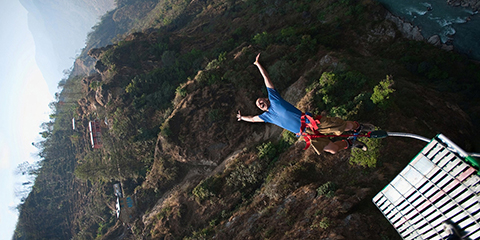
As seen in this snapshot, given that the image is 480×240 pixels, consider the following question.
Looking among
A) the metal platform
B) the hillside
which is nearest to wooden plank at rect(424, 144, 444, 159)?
the metal platform

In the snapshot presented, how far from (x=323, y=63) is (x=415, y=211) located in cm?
1917

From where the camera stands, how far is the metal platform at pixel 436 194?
168 inches

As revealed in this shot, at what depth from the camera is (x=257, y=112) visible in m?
24.9

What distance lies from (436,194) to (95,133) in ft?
174

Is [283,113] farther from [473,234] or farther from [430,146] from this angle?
[473,234]

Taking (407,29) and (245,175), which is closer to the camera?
(245,175)

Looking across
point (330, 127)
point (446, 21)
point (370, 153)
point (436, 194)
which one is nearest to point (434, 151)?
point (436, 194)

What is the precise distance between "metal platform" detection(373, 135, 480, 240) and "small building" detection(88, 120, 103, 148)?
5091 centimetres

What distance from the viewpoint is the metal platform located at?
168 inches

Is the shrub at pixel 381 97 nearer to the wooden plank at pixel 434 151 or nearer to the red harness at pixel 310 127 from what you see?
the red harness at pixel 310 127

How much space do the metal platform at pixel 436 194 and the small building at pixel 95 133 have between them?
50911 millimetres

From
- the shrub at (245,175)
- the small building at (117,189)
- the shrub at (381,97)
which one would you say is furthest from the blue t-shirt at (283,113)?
the small building at (117,189)

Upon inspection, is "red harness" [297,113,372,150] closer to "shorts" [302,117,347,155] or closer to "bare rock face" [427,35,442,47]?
"shorts" [302,117,347,155]

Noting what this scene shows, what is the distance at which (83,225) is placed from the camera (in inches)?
1738
